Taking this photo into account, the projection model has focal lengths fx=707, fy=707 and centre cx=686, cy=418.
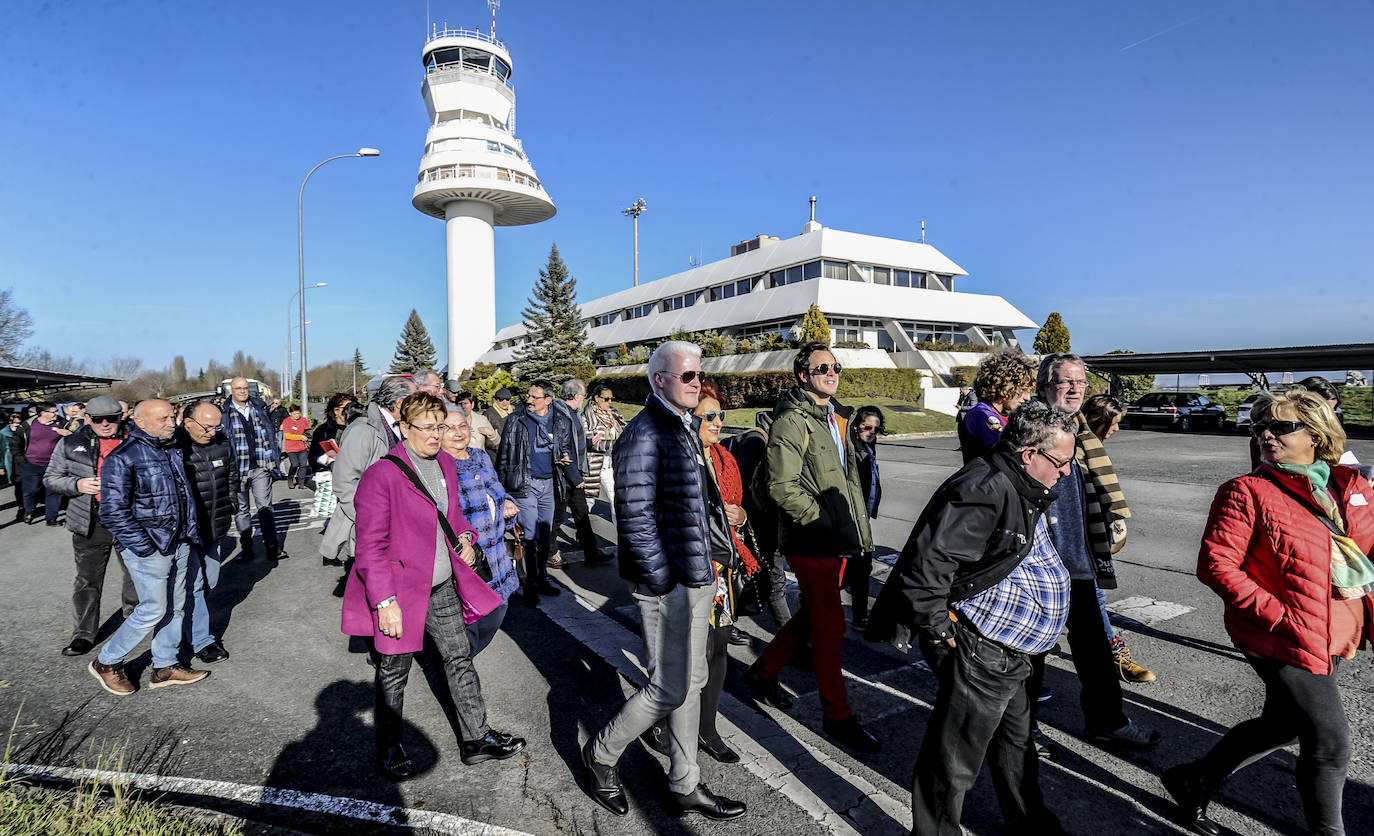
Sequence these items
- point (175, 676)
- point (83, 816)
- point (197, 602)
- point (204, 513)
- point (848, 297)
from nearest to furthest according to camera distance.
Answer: point (83, 816)
point (175, 676)
point (197, 602)
point (204, 513)
point (848, 297)

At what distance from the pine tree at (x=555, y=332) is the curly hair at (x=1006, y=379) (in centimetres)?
4294

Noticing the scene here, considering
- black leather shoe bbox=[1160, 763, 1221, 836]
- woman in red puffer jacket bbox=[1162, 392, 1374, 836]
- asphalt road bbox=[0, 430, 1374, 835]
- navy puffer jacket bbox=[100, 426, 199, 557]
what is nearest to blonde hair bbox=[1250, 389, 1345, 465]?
woman in red puffer jacket bbox=[1162, 392, 1374, 836]

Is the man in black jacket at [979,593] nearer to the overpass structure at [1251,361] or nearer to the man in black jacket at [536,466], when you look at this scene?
the man in black jacket at [536,466]

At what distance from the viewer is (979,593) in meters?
2.61

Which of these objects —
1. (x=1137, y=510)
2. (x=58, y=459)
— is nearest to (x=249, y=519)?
(x=58, y=459)

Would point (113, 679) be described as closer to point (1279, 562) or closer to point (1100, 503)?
point (1100, 503)

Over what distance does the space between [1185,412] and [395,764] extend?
33.5m

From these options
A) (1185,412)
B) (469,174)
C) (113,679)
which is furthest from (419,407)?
(469,174)

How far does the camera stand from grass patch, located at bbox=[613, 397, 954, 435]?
26250 mm

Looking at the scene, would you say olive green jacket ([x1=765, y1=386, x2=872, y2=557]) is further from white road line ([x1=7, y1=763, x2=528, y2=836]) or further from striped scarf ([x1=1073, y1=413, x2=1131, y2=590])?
white road line ([x1=7, y1=763, x2=528, y2=836])

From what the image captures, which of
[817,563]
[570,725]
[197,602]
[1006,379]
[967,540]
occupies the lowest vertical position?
[570,725]

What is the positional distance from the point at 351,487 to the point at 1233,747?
16.9ft

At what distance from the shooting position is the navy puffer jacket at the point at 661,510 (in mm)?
2961

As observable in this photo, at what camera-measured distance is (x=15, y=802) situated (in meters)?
2.72
